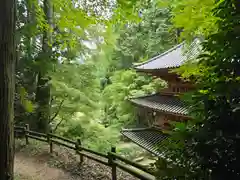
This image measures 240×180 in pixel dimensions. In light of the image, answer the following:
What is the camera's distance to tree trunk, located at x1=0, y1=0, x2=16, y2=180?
104 inches

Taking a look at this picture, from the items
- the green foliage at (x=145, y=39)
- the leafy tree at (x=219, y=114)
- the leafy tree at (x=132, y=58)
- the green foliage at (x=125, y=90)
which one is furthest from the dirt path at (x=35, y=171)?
the green foliage at (x=145, y=39)

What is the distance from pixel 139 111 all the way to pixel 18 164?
31.7ft

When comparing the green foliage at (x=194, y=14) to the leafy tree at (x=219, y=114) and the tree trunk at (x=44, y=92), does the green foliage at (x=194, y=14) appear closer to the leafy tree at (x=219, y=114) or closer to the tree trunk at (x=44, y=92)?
the leafy tree at (x=219, y=114)

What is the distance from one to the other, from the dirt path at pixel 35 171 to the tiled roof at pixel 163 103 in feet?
12.6

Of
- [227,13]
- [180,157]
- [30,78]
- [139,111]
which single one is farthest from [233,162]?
[139,111]

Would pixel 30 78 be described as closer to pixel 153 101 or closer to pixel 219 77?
pixel 153 101

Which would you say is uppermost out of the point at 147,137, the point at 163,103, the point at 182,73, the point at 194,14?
the point at 194,14

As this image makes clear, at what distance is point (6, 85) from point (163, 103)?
21.2ft

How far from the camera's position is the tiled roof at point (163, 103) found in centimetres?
731

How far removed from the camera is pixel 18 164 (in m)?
7.10

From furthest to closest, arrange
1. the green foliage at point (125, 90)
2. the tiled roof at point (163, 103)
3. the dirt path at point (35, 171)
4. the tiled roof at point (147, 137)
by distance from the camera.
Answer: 1. the green foliage at point (125, 90)
2. the tiled roof at point (147, 137)
3. the tiled roof at point (163, 103)
4. the dirt path at point (35, 171)

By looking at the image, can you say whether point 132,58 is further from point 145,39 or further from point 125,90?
point 125,90

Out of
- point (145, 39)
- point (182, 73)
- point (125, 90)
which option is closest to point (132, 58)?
point (145, 39)

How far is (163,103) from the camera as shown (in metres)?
8.38
